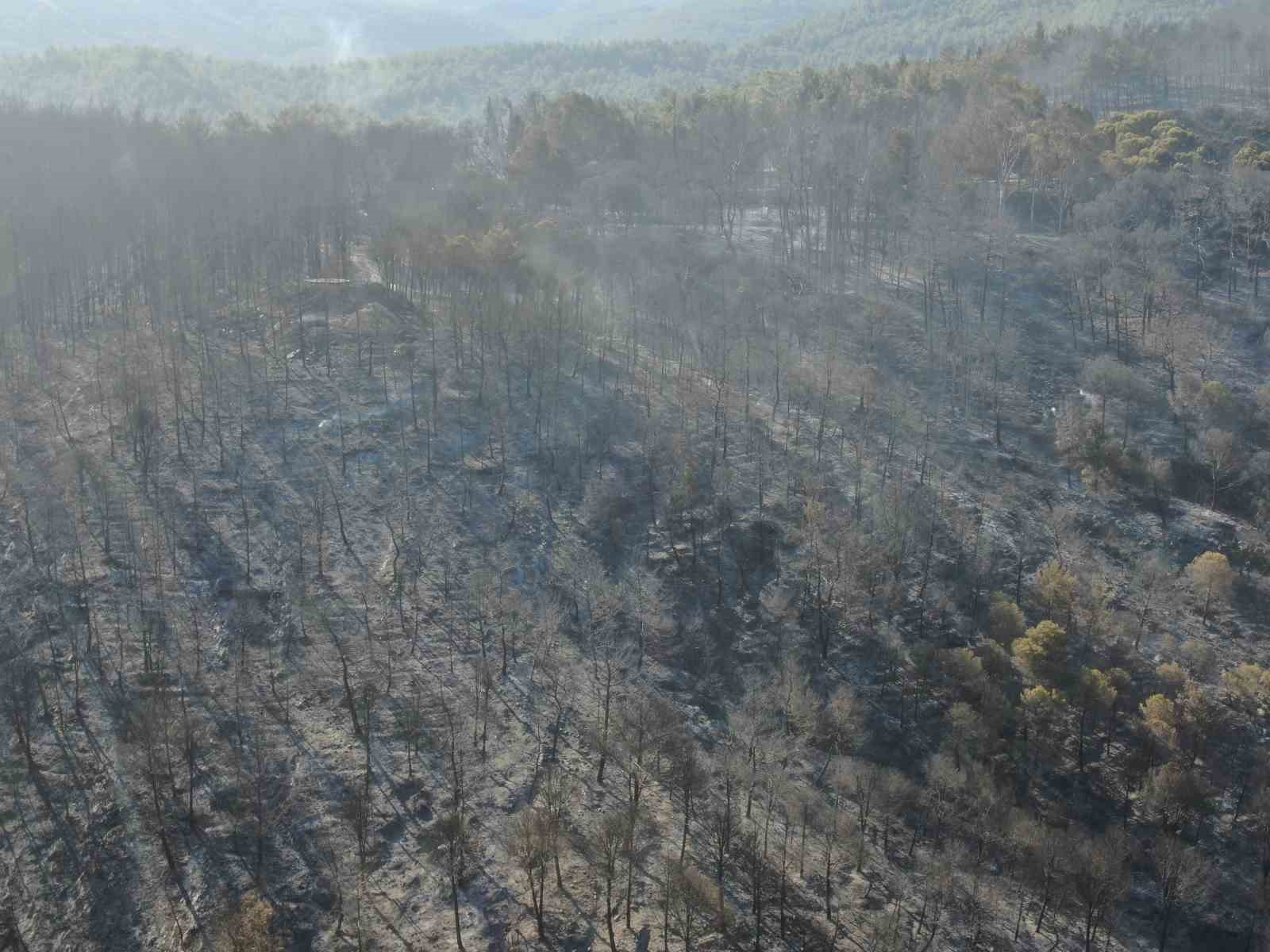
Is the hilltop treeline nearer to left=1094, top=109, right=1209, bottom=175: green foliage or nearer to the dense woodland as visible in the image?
left=1094, top=109, right=1209, bottom=175: green foliage

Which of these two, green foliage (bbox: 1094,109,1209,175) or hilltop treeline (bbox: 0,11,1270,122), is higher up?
hilltop treeline (bbox: 0,11,1270,122)

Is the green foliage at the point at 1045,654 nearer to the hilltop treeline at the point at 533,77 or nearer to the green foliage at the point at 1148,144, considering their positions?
the green foliage at the point at 1148,144

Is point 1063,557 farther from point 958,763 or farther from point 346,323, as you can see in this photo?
point 346,323

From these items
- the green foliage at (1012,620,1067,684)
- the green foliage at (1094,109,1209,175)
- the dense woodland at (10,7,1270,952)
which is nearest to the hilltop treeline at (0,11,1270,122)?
the green foliage at (1094,109,1209,175)

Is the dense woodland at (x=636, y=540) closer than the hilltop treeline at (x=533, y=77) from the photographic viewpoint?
Yes

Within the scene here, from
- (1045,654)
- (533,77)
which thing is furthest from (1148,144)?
(533,77)

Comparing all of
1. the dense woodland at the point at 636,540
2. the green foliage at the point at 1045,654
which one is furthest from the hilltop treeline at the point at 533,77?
the green foliage at the point at 1045,654

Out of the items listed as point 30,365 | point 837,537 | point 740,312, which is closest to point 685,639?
point 837,537

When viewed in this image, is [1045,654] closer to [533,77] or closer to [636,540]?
[636,540]

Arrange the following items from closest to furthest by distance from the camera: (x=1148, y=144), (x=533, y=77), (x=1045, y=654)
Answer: (x=1045, y=654), (x=1148, y=144), (x=533, y=77)
